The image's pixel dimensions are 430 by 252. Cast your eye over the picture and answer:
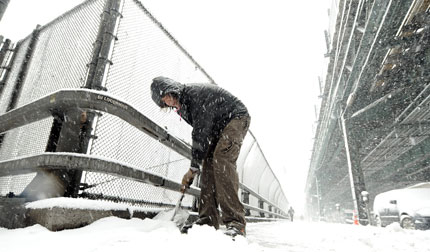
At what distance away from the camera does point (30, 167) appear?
1672mm

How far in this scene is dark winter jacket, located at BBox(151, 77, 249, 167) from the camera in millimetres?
2133

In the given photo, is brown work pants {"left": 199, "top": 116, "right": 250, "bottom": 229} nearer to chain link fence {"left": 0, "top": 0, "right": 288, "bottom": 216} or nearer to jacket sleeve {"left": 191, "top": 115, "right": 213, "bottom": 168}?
jacket sleeve {"left": 191, "top": 115, "right": 213, "bottom": 168}

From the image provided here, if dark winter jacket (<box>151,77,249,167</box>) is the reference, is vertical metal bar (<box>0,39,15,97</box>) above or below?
above

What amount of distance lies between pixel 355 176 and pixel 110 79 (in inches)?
376

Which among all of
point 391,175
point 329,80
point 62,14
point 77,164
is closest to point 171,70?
point 62,14

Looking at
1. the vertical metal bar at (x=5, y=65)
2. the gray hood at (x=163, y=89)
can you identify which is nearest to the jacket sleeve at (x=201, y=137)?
the gray hood at (x=163, y=89)

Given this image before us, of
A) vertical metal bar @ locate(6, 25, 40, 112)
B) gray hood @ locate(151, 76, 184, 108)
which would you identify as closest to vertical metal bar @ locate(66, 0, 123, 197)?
gray hood @ locate(151, 76, 184, 108)

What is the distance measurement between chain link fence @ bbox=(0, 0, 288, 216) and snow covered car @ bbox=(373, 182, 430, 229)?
19.0 ft

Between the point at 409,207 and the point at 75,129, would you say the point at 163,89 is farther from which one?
the point at 409,207

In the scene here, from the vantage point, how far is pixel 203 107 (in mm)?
2189

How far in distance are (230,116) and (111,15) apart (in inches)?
59.2

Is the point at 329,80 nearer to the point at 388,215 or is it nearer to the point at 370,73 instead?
the point at 370,73

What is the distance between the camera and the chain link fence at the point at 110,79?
2.46 meters

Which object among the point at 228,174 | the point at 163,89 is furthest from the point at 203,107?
the point at 228,174
